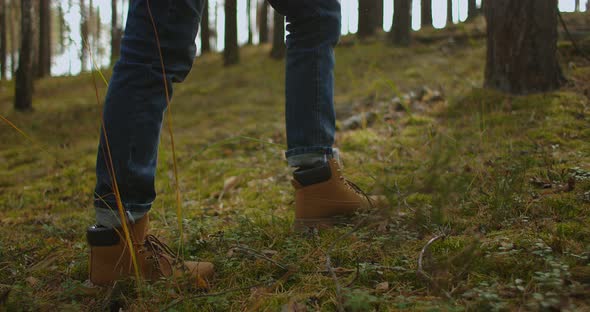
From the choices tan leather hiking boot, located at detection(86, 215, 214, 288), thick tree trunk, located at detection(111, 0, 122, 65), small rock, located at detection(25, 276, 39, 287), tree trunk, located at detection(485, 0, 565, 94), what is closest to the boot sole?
tan leather hiking boot, located at detection(86, 215, 214, 288)

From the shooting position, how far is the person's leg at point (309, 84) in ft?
5.89

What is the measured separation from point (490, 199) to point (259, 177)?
1898mm

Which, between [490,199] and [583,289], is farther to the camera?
[490,199]

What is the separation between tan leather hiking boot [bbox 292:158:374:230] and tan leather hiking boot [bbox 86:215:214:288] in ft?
1.69

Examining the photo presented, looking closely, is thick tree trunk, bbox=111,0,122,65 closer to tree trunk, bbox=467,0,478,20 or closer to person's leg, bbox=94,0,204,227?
tree trunk, bbox=467,0,478,20

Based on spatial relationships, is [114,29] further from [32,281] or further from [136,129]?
[136,129]

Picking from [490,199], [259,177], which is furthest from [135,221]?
[259,177]

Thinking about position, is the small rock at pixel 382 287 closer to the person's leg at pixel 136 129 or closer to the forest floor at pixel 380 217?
the forest floor at pixel 380 217

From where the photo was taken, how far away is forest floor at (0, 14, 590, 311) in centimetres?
120

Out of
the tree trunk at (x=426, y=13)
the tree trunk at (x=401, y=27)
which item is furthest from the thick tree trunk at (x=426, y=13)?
the tree trunk at (x=401, y=27)

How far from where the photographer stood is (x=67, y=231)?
7.58ft

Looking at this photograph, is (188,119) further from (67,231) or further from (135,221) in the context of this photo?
(135,221)

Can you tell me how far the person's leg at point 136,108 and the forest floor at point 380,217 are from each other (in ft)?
0.69

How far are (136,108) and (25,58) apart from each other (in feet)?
27.8
